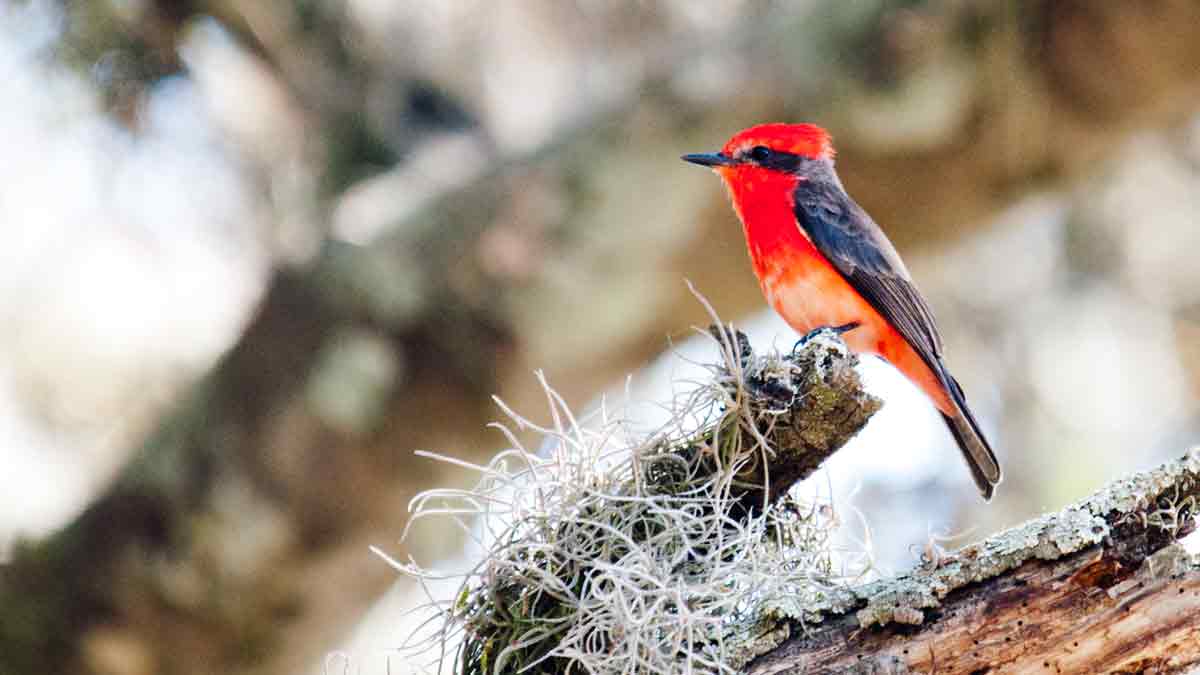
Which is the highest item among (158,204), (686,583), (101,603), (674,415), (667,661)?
(158,204)

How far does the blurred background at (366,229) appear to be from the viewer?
439cm

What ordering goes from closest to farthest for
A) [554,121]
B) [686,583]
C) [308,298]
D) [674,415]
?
[686,583]
[674,415]
[308,298]
[554,121]

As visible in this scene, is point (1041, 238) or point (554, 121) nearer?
point (554, 121)

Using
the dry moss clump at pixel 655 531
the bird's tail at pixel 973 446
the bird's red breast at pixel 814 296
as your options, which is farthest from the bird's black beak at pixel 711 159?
the dry moss clump at pixel 655 531

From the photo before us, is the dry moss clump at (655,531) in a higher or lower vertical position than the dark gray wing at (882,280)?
lower

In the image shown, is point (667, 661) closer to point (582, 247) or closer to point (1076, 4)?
point (582, 247)

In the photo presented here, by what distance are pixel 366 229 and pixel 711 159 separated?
1463mm

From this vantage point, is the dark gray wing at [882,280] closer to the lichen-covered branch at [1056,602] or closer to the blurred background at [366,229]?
the blurred background at [366,229]

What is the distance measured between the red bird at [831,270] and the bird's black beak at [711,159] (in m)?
0.04

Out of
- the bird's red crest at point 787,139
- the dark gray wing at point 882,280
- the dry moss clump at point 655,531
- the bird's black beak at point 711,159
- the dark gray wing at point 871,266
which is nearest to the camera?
the dry moss clump at point 655,531

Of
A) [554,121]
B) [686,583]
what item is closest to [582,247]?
[554,121]

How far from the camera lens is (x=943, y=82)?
4.29 m

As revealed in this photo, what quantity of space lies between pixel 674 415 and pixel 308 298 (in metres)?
2.31

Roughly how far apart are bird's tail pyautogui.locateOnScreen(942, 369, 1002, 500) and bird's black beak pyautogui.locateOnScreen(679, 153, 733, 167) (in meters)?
1.02
